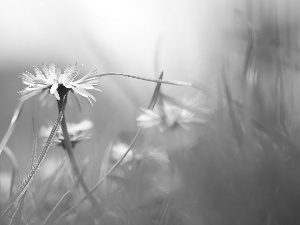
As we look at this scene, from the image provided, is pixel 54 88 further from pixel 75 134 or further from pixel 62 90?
pixel 75 134

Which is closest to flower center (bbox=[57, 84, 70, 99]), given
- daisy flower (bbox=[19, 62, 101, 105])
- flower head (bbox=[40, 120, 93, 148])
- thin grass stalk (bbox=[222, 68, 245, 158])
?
daisy flower (bbox=[19, 62, 101, 105])

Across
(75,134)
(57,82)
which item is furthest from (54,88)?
(75,134)

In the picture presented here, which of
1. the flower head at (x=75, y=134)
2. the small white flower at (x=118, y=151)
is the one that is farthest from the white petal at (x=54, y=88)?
the small white flower at (x=118, y=151)

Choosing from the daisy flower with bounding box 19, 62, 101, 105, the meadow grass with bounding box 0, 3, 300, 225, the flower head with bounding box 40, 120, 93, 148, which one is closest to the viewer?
the meadow grass with bounding box 0, 3, 300, 225

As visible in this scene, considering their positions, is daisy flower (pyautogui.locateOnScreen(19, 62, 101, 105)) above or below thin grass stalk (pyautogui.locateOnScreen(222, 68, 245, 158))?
above

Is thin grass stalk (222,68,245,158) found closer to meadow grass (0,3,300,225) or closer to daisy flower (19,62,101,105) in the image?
meadow grass (0,3,300,225)

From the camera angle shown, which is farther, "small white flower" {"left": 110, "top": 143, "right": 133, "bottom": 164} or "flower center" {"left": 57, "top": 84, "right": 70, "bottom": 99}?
"small white flower" {"left": 110, "top": 143, "right": 133, "bottom": 164}

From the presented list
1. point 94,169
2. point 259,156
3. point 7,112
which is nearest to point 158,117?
point 94,169

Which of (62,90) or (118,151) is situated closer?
(62,90)

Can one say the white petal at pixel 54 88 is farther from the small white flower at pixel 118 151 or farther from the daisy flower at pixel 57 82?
the small white flower at pixel 118 151

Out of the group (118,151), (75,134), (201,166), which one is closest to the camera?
(201,166)

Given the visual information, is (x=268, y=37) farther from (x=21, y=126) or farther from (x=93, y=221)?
(x=21, y=126)
